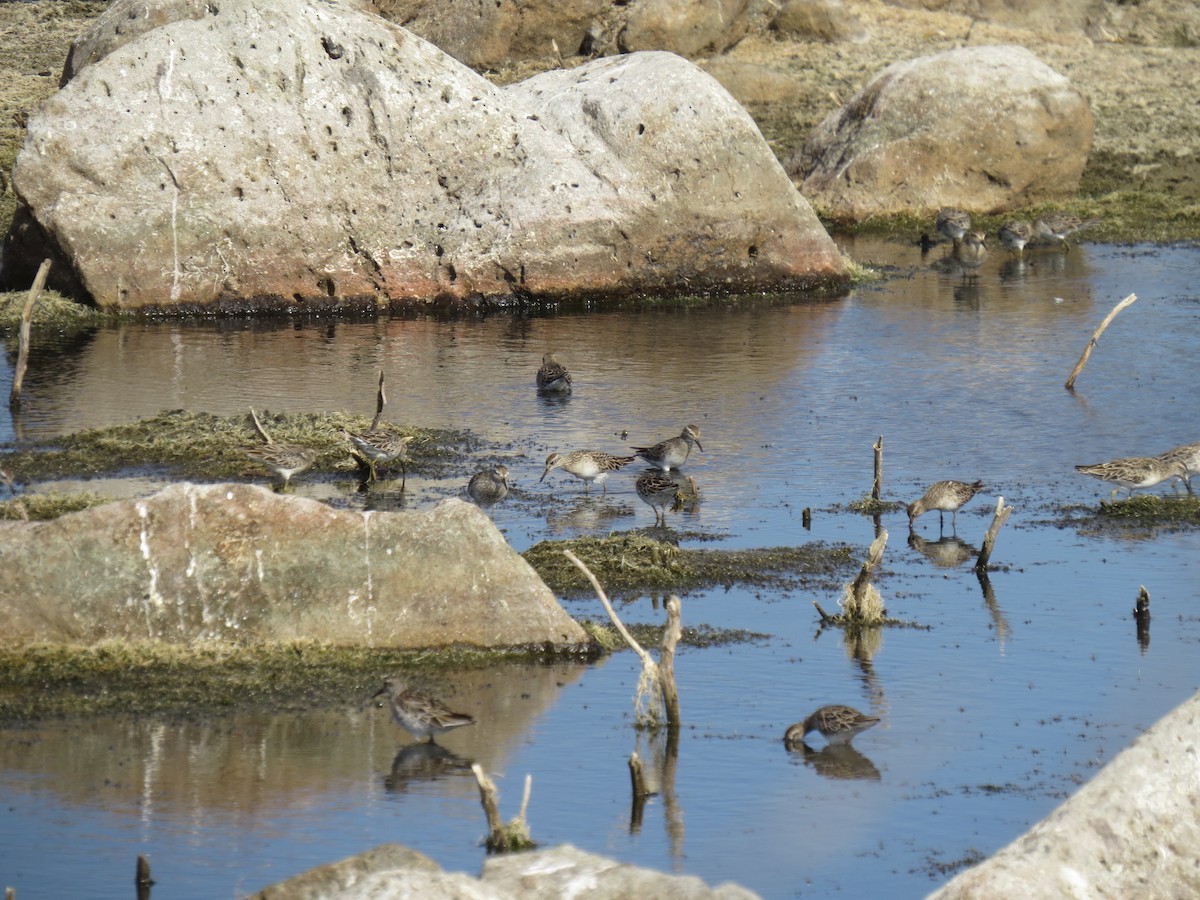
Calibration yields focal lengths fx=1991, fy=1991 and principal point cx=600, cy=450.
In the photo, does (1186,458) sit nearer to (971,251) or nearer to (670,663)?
(670,663)

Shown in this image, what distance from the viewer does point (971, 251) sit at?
34.4 m

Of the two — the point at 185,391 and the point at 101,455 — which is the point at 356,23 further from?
the point at 101,455

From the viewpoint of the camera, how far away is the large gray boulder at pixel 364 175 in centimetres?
2755

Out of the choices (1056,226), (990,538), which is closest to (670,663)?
(990,538)

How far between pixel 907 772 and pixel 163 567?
5231mm

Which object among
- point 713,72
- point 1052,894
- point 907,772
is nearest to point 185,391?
point 907,772

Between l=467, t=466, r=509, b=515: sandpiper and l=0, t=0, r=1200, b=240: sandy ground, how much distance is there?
763 inches

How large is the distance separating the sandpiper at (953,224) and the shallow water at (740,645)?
7.43m

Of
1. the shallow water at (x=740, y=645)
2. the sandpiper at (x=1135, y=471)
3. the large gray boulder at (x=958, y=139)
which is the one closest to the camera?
the shallow water at (x=740, y=645)

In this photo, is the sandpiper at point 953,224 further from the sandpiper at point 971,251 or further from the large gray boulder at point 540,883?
the large gray boulder at point 540,883

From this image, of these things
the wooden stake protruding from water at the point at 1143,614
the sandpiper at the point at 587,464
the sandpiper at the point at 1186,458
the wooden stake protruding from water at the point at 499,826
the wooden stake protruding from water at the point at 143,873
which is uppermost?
the sandpiper at the point at 1186,458

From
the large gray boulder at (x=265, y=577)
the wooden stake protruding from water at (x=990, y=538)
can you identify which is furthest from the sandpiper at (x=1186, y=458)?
the large gray boulder at (x=265, y=577)

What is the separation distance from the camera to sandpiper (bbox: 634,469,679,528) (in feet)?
57.5

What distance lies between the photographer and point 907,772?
11.9 m
